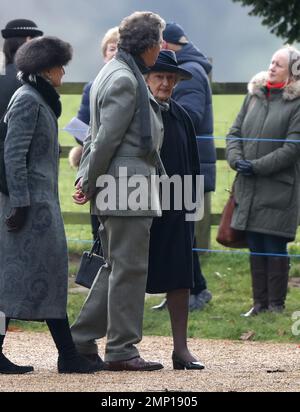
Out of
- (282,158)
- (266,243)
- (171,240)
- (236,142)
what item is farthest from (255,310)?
(171,240)

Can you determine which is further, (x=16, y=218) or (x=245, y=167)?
(x=245, y=167)

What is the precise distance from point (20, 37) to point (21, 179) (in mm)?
1820

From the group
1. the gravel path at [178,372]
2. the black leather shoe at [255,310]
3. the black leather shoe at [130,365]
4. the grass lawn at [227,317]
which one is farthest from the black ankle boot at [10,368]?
the black leather shoe at [255,310]

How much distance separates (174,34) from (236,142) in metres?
1.15

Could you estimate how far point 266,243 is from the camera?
1091cm

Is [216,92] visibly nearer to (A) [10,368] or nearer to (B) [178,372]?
(B) [178,372]

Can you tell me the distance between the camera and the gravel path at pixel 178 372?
717cm

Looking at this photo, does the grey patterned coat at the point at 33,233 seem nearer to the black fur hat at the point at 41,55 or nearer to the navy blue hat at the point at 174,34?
the black fur hat at the point at 41,55

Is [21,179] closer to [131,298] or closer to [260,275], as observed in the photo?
[131,298]

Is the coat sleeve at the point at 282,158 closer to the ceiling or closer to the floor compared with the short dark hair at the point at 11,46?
closer to the floor

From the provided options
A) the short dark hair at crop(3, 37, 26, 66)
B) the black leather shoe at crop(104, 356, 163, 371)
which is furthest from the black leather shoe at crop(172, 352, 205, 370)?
the short dark hair at crop(3, 37, 26, 66)

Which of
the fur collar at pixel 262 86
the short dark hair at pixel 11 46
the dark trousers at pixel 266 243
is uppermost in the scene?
the short dark hair at pixel 11 46

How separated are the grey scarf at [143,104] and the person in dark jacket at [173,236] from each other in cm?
40

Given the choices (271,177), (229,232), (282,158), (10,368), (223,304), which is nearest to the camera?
(10,368)
